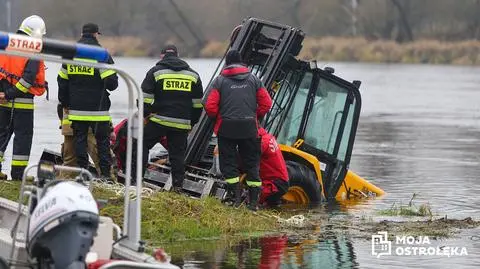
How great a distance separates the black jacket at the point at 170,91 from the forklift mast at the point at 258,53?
1.98 ft

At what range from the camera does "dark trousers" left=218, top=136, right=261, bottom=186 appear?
13.5 meters

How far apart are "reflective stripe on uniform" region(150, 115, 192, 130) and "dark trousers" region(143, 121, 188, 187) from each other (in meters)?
0.05

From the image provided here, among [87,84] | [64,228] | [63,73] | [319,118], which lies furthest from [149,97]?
[64,228]

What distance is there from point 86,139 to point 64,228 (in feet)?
19.3

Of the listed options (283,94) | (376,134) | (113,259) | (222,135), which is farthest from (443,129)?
(113,259)

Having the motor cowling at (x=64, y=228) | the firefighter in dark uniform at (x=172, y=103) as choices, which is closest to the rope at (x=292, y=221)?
the firefighter in dark uniform at (x=172, y=103)

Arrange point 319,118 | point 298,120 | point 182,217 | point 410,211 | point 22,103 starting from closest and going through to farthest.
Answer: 1. point 182,217
2. point 22,103
3. point 410,211
4. point 298,120
5. point 319,118

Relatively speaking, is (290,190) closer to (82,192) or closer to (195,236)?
(195,236)

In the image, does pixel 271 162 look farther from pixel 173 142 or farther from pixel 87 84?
pixel 87 84

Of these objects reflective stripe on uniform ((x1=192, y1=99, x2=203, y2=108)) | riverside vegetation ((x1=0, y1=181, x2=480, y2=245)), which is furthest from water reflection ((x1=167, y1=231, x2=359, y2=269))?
reflective stripe on uniform ((x1=192, y1=99, x2=203, y2=108))

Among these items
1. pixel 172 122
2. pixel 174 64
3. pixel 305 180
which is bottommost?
pixel 305 180

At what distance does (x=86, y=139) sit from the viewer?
1365 cm

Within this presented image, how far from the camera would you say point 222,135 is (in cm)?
1345

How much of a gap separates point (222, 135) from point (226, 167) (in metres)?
0.34
